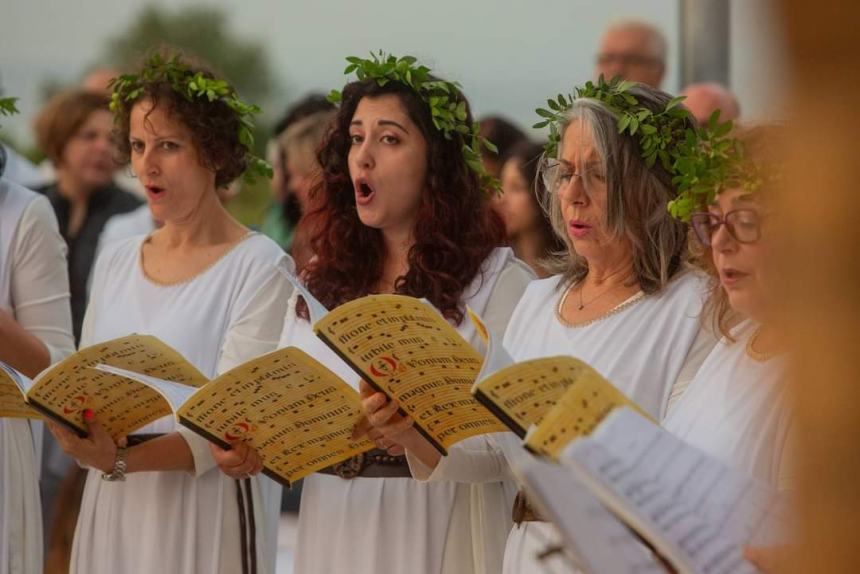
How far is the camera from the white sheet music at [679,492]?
58.8 inches

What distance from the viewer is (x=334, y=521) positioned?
143 inches

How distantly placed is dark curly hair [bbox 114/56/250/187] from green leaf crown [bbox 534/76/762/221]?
118cm

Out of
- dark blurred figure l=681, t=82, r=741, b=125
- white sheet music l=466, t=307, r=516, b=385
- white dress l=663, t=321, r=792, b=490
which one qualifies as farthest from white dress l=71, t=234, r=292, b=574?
dark blurred figure l=681, t=82, r=741, b=125

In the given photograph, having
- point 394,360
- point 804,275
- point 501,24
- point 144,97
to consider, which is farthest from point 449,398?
point 501,24

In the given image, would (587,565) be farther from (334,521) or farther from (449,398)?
(334,521)

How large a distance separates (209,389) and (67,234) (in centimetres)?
427

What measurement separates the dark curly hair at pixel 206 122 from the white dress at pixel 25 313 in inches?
17.0

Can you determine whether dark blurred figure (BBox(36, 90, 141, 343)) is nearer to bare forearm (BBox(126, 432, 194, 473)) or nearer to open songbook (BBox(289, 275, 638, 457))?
bare forearm (BBox(126, 432, 194, 473))

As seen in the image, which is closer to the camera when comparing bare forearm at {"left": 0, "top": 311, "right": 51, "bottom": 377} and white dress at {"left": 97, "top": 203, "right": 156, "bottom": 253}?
bare forearm at {"left": 0, "top": 311, "right": 51, "bottom": 377}

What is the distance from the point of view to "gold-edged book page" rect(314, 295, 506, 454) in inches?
109

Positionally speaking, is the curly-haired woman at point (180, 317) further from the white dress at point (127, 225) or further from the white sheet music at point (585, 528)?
the white dress at point (127, 225)

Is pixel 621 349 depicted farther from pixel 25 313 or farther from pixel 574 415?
pixel 25 313

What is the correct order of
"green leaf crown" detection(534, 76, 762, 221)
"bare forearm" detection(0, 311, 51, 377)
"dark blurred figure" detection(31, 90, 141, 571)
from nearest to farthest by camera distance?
1. "green leaf crown" detection(534, 76, 762, 221)
2. "bare forearm" detection(0, 311, 51, 377)
3. "dark blurred figure" detection(31, 90, 141, 571)

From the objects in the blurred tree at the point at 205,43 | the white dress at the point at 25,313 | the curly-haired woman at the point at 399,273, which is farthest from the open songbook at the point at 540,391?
the blurred tree at the point at 205,43
